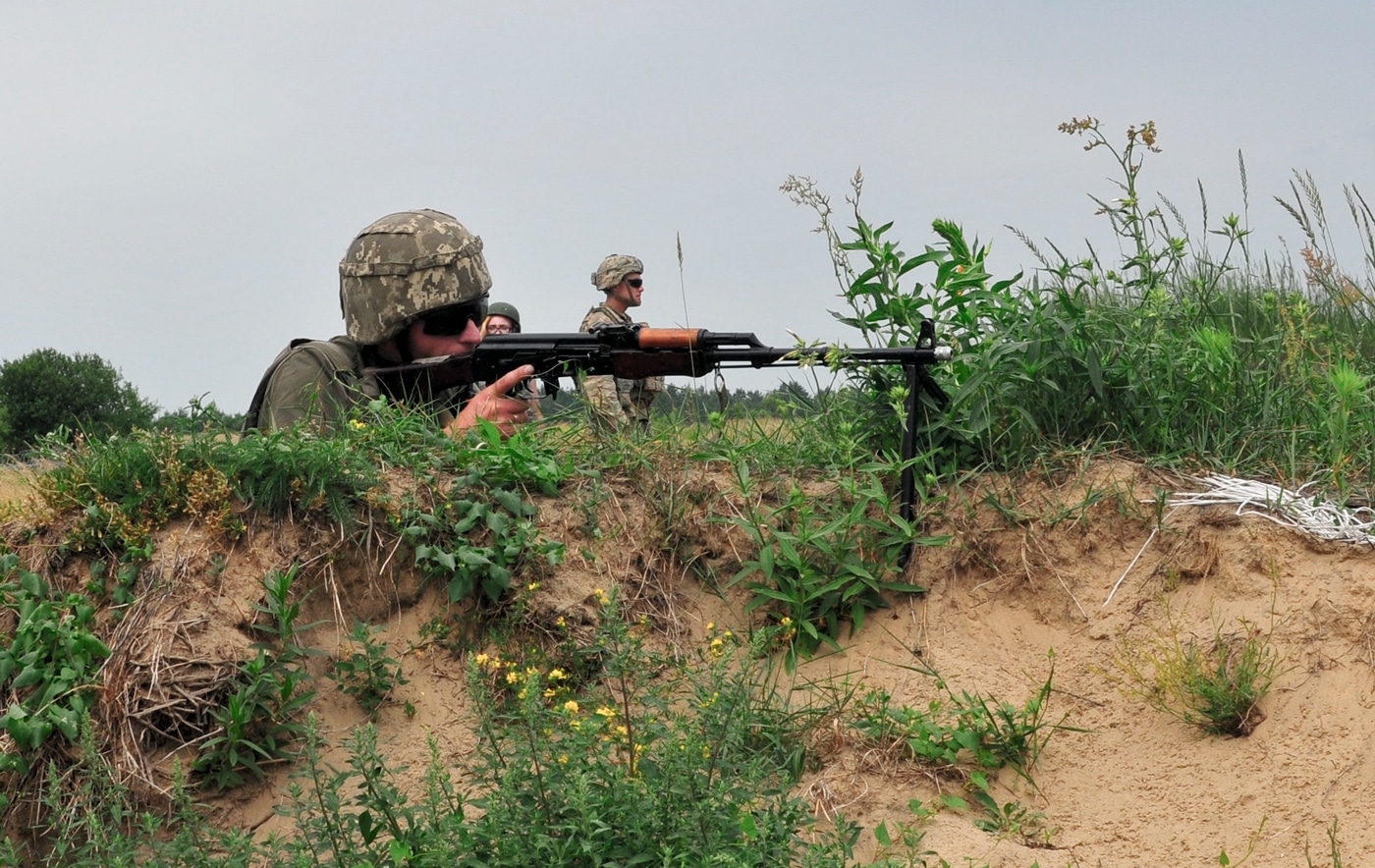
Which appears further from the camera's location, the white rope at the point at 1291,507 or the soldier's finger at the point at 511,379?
the soldier's finger at the point at 511,379

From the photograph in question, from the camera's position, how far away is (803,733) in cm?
449

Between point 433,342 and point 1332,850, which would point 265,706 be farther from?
point 1332,850

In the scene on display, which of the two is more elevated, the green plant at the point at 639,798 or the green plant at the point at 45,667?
the green plant at the point at 45,667

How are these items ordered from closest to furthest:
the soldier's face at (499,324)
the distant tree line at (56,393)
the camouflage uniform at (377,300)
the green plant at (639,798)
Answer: the green plant at (639,798) < the camouflage uniform at (377,300) < the soldier's face at (499,324) < the distant tree line at (56,393)

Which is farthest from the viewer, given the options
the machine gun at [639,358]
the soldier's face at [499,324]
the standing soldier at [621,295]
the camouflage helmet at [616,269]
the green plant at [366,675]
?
the camouflage helmet at [616,269]

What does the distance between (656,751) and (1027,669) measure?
188 cm

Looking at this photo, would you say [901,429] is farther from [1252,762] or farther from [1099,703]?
[1252,762]

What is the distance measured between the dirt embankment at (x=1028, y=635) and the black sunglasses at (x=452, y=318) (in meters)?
1.47

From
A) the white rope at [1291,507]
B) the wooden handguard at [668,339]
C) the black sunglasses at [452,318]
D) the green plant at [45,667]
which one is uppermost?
the black sunglasses at [452,318]

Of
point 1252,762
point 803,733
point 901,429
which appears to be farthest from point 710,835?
point 901,429

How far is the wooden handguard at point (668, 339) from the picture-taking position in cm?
556

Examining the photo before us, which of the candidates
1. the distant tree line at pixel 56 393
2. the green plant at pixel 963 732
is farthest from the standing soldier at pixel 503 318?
the distant tree line at pixel 56 393

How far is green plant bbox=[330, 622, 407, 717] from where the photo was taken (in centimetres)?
473

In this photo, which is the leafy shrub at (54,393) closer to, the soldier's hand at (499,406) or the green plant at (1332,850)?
the soldier's hand at (499,406)
